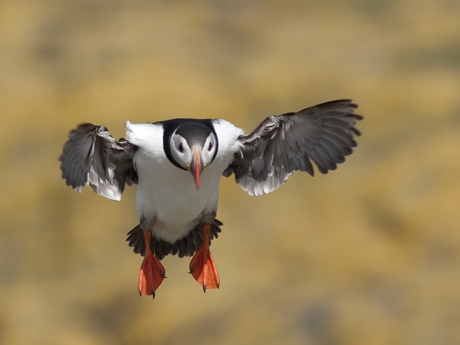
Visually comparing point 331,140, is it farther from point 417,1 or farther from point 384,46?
point 417,1

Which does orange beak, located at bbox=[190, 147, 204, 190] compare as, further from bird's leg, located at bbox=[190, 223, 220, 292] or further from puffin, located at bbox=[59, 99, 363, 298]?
bird's leg, located at bbox=[190, 223, 220, 292]

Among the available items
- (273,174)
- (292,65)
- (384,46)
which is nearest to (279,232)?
(292,65)

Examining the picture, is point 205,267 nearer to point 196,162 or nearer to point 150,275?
point 150,275

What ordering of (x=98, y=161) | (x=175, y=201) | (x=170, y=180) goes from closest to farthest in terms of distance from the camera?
(x=170, y=180)
(x=175, y=201)
(x=98, y=161)

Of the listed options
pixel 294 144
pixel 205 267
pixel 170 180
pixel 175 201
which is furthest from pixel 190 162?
pixel 205 267

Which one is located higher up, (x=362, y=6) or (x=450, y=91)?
(x=362, y=6)

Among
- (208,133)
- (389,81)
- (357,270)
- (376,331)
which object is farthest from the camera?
(389,81)

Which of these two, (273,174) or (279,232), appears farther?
(279,232)

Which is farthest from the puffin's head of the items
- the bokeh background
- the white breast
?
the bokeh background
